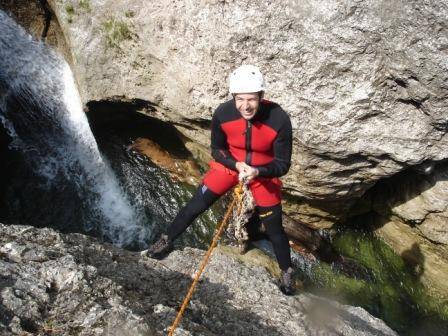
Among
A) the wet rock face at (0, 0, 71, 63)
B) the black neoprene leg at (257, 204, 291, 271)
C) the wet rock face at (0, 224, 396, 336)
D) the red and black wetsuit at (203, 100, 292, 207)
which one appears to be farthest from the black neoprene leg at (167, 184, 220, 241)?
the wet rock face at (0, 0, 71, 63)

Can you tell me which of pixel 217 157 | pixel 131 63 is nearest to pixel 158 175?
pixel 131 63

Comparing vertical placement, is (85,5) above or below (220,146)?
above

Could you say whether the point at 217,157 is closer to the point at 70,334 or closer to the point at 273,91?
the point at 273,91

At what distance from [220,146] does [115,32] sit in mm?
3600

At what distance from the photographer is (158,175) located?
355 inches

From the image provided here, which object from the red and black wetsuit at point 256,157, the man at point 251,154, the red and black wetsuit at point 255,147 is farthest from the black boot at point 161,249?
the red and black wetsuit at point 255,147

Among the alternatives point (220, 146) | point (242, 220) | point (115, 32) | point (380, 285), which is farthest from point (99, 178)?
point (380, 285)

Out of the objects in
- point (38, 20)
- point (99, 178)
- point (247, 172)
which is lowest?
point (99, 178)

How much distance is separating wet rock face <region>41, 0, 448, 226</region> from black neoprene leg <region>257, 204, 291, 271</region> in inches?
77.3

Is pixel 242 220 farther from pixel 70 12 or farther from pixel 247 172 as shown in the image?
pixel 70 12

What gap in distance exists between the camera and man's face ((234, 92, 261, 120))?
4.68m

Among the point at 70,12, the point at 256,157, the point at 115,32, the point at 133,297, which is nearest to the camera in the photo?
the point at 133,297

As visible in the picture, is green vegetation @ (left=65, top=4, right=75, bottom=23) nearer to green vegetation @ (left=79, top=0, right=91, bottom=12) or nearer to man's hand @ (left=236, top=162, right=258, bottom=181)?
green vegetation @ (left=79, top=0, right=91, bottom=12)

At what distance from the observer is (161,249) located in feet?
19.3
